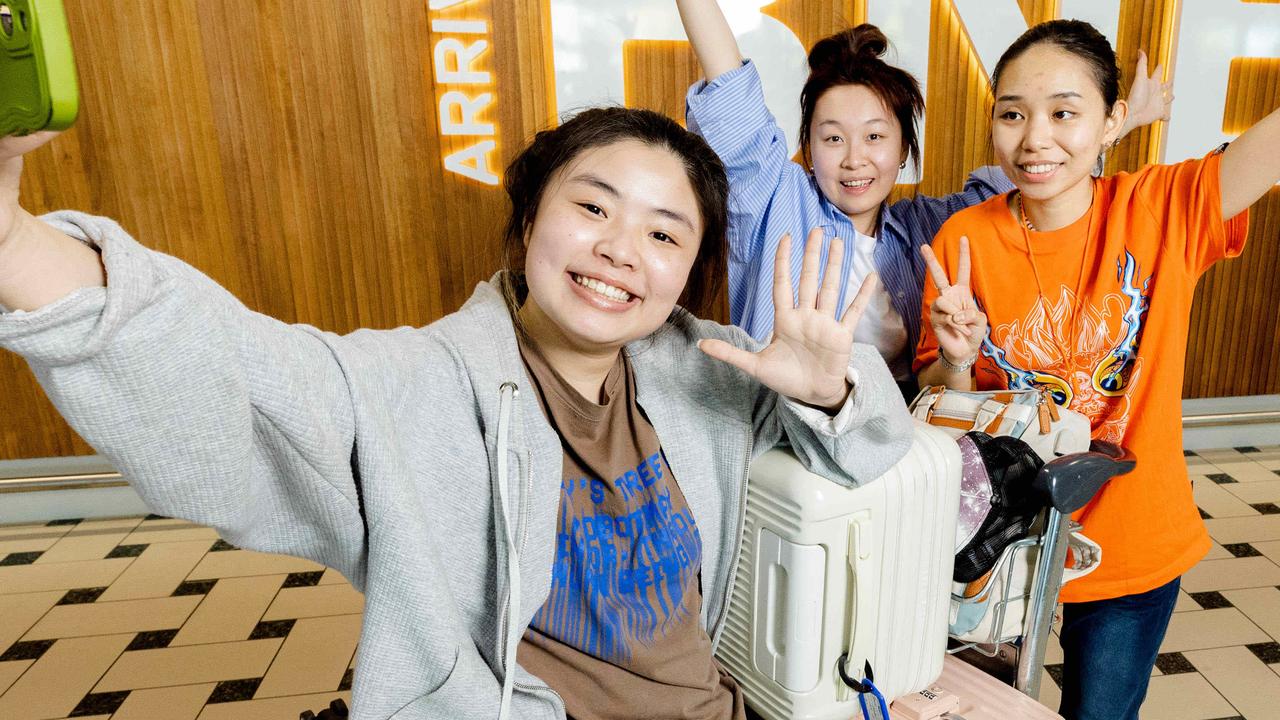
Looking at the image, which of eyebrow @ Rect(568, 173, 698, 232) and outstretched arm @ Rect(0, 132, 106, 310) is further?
eyebrow @ Rect(568, 173, 698, 232)

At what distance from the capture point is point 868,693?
3.96 ft

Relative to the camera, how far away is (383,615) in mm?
941

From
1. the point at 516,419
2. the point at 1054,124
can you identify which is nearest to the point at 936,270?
the point at 1054,124

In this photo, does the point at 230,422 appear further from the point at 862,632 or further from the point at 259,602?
the point at 259,602

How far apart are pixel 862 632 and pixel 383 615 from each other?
68 centimetres

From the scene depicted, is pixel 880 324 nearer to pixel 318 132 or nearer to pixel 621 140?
pixel 621 140

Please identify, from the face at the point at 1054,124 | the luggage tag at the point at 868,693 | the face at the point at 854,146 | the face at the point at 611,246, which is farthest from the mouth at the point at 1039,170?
the luggage tag at the point at 868,693

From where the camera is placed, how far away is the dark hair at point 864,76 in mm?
1873

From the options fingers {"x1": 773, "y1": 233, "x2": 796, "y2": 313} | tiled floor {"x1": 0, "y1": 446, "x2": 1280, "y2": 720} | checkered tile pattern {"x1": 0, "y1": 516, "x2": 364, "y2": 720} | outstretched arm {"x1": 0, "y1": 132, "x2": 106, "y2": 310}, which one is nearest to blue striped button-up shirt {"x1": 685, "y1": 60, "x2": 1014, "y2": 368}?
fingers {"x1": 773, "y1": 233, "x2": 796, "y2": 313}

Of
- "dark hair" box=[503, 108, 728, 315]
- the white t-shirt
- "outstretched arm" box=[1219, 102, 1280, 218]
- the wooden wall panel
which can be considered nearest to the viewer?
"dark hair" box=[503, 108, 728, 315]

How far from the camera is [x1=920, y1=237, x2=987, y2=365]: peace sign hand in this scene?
1530 mm

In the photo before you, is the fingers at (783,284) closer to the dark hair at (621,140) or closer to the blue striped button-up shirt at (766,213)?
the dark hair at (621,140)

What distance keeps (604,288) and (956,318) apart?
74cm

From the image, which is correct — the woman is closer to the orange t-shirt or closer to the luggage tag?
the orange t-shirt
